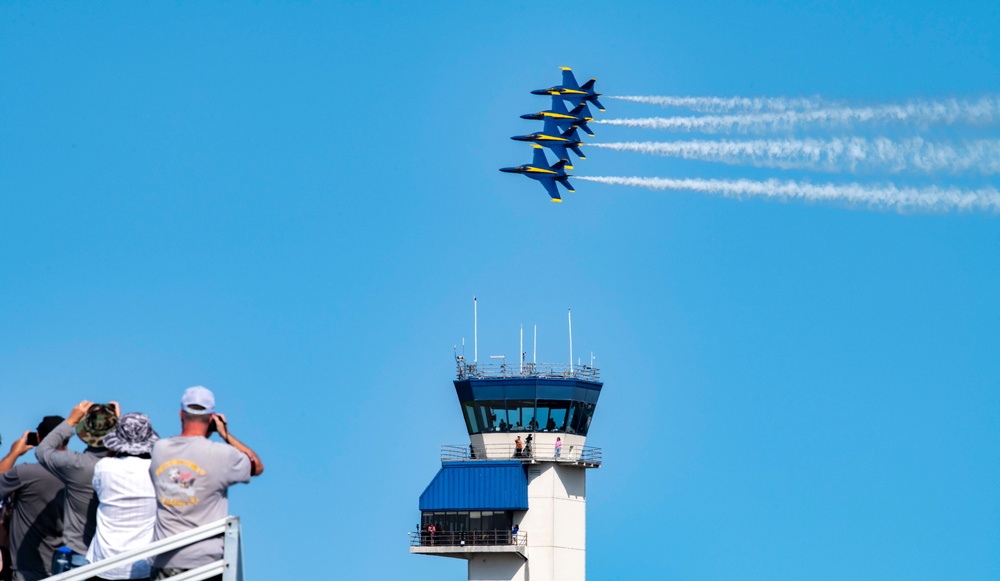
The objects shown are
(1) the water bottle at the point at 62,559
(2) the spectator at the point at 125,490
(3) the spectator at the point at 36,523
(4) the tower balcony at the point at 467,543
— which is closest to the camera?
(2) the spectator at the point at 125,490

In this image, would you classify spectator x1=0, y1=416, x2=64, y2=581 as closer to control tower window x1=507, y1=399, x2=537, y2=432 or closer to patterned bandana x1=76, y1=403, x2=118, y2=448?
patterned bandana x1=76, y1=403, x2=118, y2=448

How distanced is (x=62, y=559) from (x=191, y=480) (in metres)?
3.40

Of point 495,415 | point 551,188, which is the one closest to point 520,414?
point 495,415

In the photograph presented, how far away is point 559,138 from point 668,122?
47.5 ft

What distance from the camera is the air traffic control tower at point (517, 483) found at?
10769 cm

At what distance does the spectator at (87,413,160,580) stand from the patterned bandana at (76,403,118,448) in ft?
0.50

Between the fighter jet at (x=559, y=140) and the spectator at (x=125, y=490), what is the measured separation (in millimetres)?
101012

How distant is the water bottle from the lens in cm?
2631

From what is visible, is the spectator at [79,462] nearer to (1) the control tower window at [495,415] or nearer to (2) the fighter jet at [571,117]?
(1) the control tower window at [495,415]

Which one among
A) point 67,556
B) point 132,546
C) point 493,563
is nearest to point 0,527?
point 67,556

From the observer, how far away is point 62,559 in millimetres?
26391

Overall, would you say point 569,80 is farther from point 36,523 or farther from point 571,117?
point 36,523

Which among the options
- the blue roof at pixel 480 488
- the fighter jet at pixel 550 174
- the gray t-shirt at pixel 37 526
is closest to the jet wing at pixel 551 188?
the fighter jet at pixel 550 174

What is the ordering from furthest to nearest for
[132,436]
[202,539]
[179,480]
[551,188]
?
[551,188], [132,436], [179,480], [202,539]
